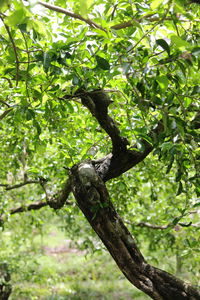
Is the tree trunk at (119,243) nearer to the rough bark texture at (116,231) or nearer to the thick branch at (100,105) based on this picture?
the rough bark texture at (116,231)

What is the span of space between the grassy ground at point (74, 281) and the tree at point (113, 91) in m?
4.94

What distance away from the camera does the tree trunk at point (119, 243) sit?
2252 mm

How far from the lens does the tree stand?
1482 mm

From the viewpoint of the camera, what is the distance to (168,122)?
148 cm

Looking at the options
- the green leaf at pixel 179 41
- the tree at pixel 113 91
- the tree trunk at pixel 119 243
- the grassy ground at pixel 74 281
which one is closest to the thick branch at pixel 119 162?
the tree at pixel 113 91

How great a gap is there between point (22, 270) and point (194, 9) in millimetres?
6167

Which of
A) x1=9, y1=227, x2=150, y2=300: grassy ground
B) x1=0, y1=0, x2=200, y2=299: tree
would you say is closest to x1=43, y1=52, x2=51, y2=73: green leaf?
x1=0, y1=0, x2=200, y2=299: tree

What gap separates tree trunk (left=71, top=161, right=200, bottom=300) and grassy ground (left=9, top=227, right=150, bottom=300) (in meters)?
4.92

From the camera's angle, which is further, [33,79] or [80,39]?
[33,79]

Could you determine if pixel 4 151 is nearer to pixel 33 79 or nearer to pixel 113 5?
pixel 33 79

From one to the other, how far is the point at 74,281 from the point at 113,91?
10.6 meters

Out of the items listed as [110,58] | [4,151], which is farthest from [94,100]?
[4,151]

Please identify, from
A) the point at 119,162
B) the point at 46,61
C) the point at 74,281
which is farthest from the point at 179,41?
the point at 74,281

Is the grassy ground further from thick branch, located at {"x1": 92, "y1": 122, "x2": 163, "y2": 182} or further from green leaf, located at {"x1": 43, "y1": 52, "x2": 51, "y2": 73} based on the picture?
green leaf, located at {"x1": 43, "y1": 52, "x2": 51, "y2": 73}
